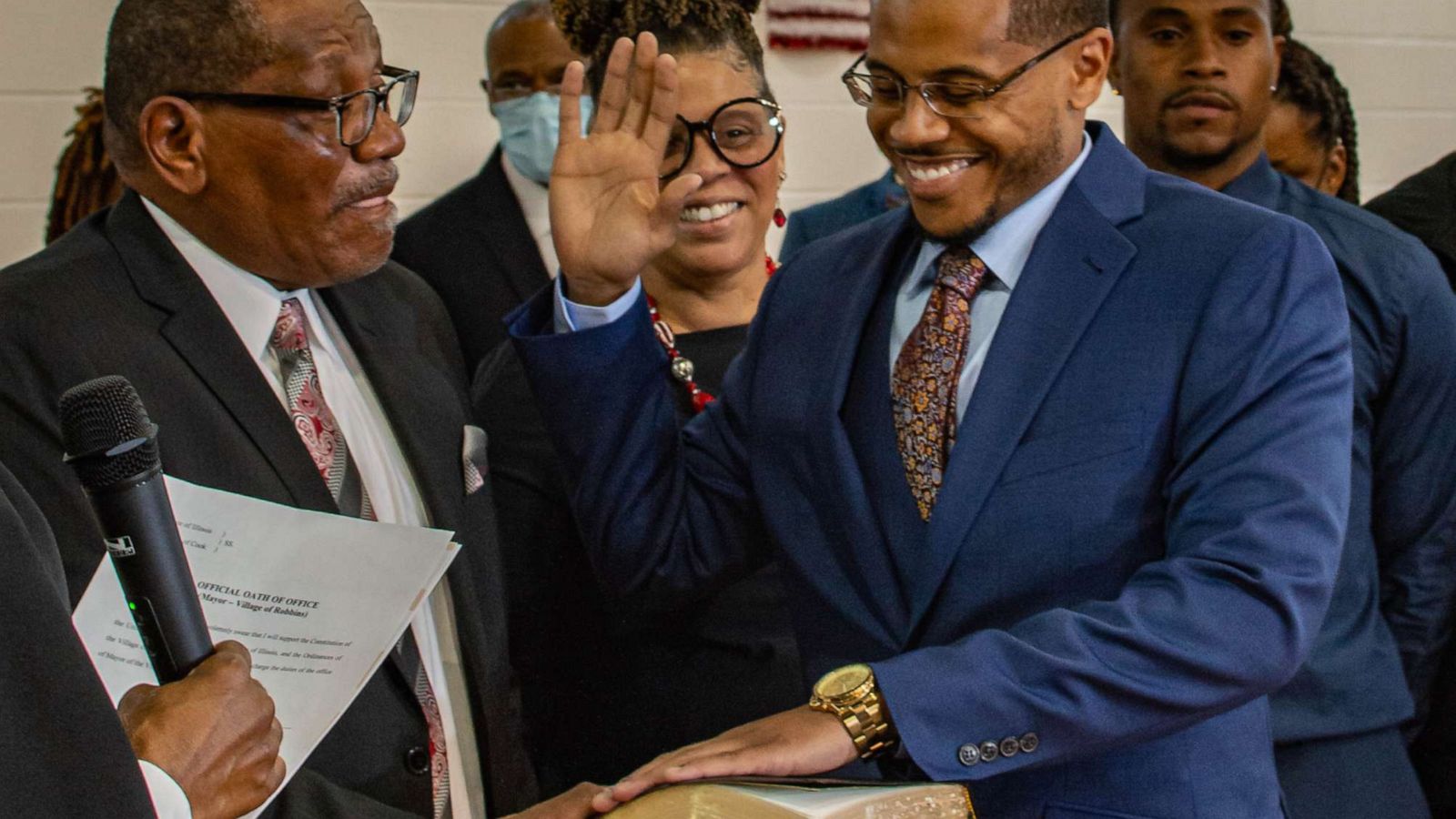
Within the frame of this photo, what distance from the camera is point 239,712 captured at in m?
1.17

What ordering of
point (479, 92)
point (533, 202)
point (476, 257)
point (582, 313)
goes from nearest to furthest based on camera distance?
point (582, 313), point (476, 257), point (533, 202), point (479, 92)

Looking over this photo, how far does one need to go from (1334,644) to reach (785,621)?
26.4 inches

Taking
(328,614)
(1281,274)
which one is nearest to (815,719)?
(328,614)

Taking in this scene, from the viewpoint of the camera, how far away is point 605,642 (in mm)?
2092

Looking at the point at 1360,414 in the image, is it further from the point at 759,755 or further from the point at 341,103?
the point at 341,103

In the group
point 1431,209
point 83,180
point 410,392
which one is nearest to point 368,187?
point 410,392

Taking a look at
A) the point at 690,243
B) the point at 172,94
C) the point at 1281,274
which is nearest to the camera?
the point at 1281,274

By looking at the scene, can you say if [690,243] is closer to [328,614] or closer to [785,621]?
[785,621]

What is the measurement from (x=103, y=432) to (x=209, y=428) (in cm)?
53

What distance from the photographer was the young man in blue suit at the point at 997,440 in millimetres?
1387

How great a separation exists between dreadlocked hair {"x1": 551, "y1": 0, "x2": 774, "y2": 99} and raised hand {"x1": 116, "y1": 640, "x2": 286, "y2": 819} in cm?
120

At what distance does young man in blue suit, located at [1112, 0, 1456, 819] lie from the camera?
202cm

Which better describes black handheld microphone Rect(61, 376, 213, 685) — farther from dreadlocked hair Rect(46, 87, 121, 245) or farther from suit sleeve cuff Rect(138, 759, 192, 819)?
dreadlocked hair Rect(46, 87, 121, 245)

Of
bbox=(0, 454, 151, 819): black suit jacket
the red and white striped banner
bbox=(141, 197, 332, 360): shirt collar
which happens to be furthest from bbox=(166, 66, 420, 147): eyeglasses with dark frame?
the red and white striped banner
